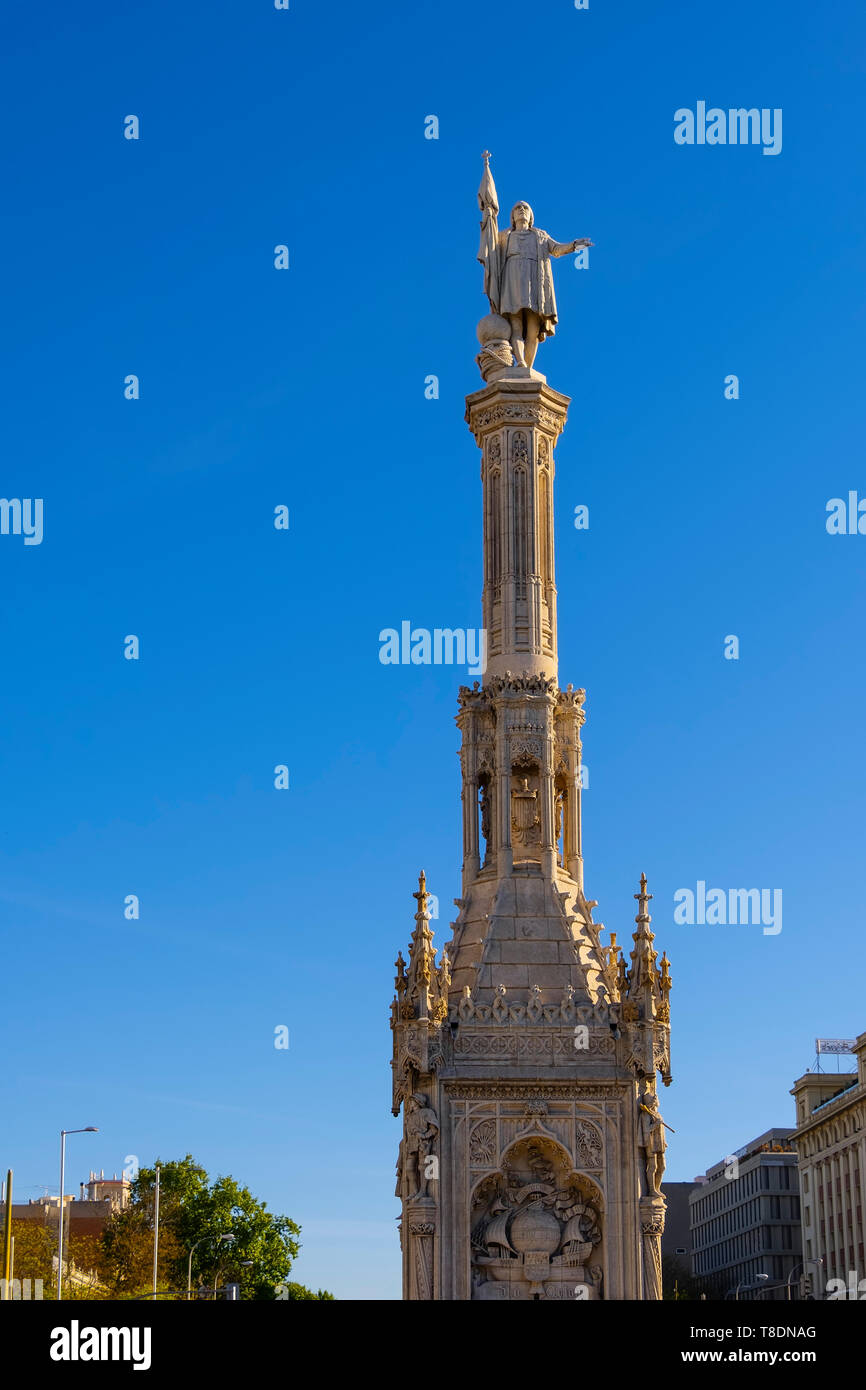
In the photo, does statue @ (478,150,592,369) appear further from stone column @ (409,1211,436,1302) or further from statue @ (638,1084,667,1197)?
stone column @ (409,1211,436,1302)

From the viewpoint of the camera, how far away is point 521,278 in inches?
2437

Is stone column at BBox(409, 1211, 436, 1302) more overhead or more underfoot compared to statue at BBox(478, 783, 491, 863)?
more underfoot

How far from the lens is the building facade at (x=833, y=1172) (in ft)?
398

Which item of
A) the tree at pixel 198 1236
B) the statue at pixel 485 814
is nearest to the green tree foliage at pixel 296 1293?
the tree at pixel 198 1236

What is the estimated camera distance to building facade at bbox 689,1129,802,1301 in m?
154

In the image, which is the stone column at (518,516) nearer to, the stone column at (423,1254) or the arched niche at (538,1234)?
the arched niche at (538,1234)

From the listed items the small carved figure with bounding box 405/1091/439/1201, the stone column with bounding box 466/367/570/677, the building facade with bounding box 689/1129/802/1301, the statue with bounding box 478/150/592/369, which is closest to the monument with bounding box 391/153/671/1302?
the small carved figure with bounding box 405/1091/439/1201

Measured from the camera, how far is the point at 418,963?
5250 cm

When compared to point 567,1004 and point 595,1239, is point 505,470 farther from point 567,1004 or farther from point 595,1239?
point 595,1239

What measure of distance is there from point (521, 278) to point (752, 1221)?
375ft

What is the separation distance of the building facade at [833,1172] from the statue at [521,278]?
69.6 metres

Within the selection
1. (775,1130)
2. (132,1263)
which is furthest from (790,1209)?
(132,1263)

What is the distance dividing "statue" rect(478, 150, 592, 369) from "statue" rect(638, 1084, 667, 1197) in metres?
23.9
